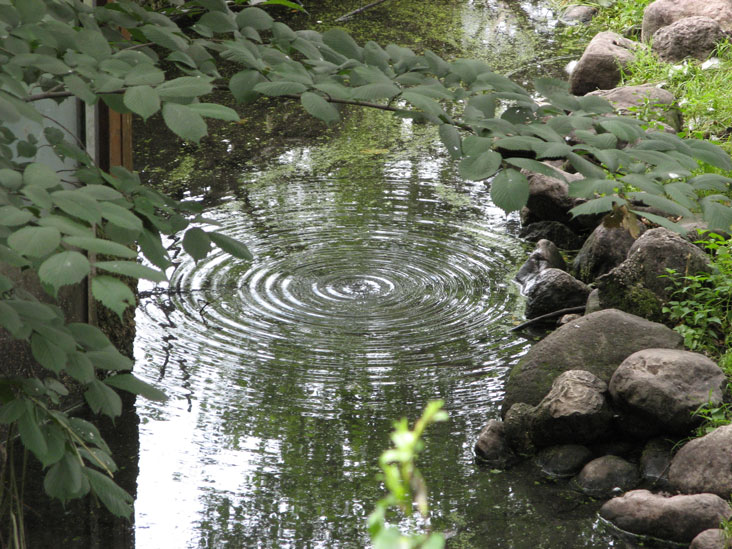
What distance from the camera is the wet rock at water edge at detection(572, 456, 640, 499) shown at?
11.6 ft

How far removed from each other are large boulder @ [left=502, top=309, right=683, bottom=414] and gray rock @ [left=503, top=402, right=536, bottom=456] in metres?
0.14

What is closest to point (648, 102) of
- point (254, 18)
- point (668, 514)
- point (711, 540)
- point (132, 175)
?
point (668, 514)

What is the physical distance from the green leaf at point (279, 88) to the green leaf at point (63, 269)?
805 mm

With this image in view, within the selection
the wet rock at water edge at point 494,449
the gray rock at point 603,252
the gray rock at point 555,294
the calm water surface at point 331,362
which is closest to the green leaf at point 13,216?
the calm water surface at point 331,362

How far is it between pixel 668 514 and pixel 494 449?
0.79 metres

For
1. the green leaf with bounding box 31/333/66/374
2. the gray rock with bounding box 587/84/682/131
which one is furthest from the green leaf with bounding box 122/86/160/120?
the gray rock with bounding box 587/84/682/131

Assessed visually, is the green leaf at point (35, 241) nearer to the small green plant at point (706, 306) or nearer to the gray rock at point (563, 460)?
the gray rock at point (563, 460)

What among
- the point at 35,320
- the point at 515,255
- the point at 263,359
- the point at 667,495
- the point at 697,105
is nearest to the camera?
the point at 35,320

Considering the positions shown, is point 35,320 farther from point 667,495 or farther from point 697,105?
point 697,105

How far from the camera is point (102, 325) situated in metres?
4.27

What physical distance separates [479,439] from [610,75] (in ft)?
15.7

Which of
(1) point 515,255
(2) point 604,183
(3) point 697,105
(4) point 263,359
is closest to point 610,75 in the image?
(3) point 697,105

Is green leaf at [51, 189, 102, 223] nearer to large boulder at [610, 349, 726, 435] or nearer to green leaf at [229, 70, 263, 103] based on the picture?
green leaf at [229, 70, 263, 103]

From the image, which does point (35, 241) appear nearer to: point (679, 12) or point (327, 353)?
point (327, 353)
